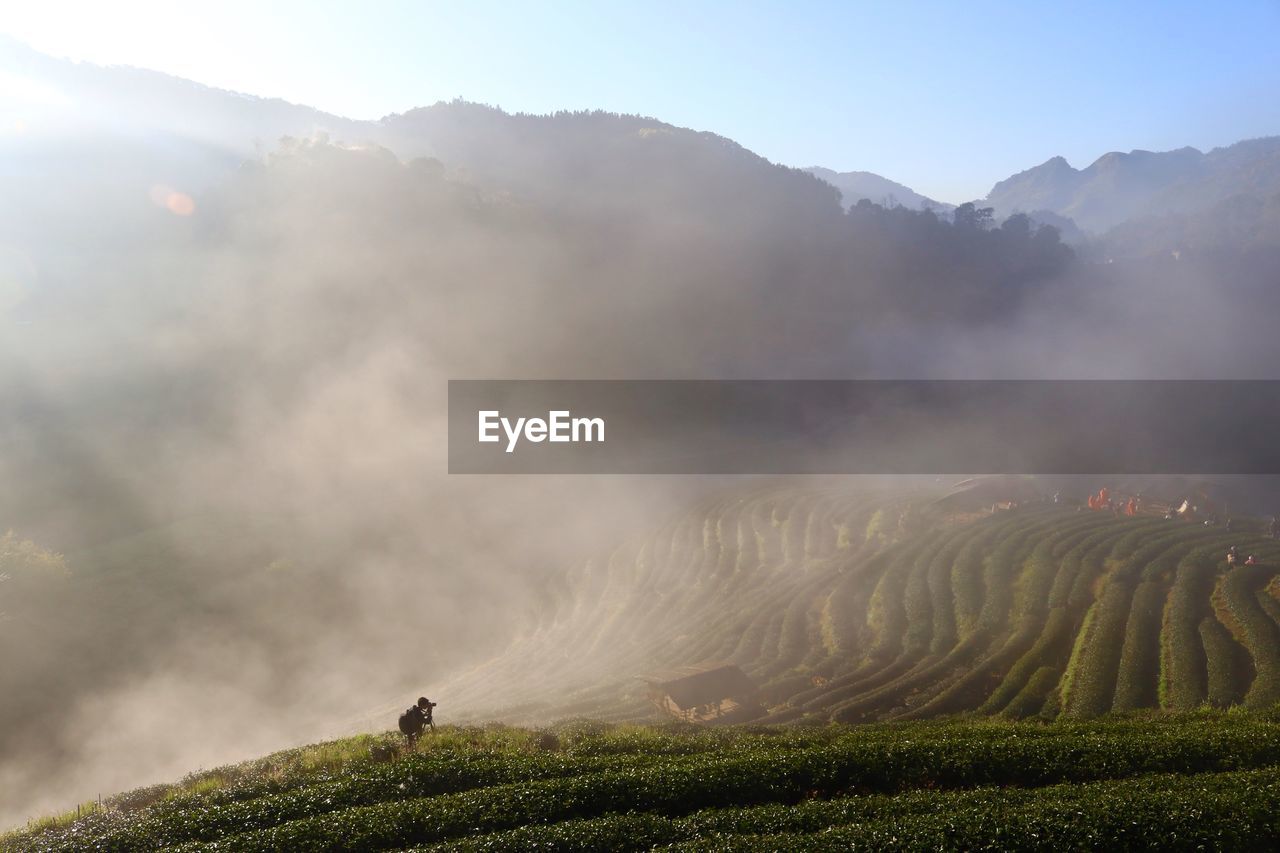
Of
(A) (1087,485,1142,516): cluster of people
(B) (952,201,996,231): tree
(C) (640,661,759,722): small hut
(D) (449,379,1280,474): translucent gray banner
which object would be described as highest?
(B) (952,201,996,231): tree

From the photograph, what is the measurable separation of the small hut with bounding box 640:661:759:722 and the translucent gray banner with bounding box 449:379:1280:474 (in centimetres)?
5340

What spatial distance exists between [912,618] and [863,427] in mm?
78163

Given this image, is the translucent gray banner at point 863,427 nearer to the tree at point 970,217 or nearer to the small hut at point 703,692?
the small hut at point 703,692

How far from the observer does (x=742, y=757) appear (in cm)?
2172

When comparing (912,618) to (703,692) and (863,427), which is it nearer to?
(703,692)

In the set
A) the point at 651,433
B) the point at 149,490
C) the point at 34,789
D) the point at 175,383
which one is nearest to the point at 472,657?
the point at 34,789

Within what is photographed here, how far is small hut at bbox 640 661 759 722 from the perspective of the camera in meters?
37.0

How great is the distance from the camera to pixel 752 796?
1955 cm

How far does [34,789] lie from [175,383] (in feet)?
217

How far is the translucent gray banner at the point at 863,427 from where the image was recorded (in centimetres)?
9794

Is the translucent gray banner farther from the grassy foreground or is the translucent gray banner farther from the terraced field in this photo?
the grassy foreground

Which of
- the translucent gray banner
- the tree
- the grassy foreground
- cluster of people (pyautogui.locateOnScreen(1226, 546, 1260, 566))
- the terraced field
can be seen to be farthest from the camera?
the tree

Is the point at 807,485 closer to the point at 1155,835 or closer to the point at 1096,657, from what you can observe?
the point at 1096,657

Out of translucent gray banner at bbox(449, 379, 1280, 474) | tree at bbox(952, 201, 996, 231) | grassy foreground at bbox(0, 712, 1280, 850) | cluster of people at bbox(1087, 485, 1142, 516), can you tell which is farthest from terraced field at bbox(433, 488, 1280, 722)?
tree at bbox(952, 201, 996, 231)
